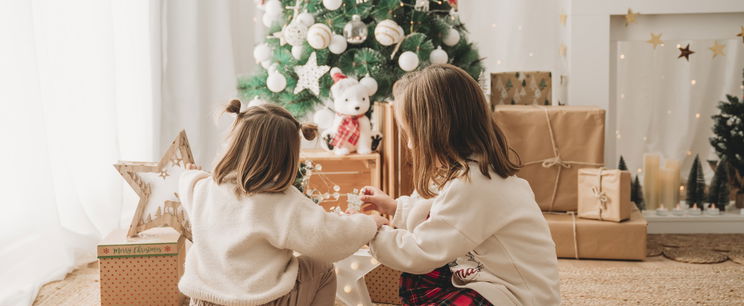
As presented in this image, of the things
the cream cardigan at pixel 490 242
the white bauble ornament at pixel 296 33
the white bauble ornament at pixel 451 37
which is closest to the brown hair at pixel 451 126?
the cream cardigan at pixel 490 242

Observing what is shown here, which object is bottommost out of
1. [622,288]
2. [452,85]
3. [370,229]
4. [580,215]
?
[622,288]

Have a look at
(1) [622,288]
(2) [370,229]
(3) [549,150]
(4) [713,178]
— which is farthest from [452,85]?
(4) [713,178]

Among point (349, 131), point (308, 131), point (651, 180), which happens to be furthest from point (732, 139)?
point (308, 131)

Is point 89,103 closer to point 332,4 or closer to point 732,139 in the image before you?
point 332,4

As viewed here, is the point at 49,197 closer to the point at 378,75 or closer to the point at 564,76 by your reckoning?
the point at 378,75

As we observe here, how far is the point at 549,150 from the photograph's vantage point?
2664 millimetres

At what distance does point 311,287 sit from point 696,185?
6.98 ft

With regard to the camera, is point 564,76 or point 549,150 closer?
point 549,150

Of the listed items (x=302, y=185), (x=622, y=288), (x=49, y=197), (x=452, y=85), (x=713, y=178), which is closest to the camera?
(x=452, y=85)

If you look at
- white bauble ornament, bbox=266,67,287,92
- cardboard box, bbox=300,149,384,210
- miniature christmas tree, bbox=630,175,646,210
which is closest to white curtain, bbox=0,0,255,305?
white bauble ornament, bbox=266,67,287,92

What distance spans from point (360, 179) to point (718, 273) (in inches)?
53.2

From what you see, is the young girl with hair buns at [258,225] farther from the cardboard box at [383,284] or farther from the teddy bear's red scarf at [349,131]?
the teddy bear's red scarf at [349,131]

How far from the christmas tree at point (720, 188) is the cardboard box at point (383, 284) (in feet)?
5.73

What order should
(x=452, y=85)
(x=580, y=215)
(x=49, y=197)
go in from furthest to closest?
1. (x=580, y=215)
2. (x=49, y=197)
3. (x=452, y=85)
